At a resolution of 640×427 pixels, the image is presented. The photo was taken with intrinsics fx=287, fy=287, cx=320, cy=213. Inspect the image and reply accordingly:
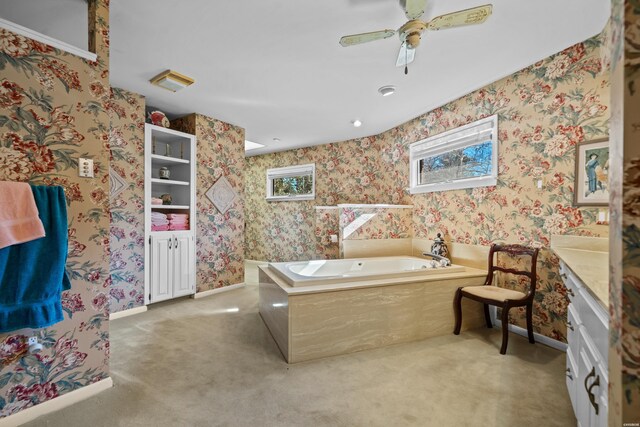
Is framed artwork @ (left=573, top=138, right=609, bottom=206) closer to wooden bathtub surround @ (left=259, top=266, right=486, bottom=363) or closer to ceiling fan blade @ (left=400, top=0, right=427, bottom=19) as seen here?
wooden bathtub surround @ (left=259, top=266, right=486, bottom=363)

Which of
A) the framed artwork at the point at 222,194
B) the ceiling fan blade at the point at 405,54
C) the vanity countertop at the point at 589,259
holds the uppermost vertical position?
the ceiling fan blade at the point at 405,54

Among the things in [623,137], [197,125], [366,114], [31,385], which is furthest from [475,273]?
[197,125]

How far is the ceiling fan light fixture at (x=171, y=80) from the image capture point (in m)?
2.61

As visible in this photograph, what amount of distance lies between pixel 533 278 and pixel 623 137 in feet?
7.69

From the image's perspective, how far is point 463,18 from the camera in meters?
1.59

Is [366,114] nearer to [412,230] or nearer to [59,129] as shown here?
[412,230]

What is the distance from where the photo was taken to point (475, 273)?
2.73 meters

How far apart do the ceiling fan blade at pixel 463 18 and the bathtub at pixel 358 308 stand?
182 centimetres

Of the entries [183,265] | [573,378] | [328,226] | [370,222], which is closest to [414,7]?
[573,378]

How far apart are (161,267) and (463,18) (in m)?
3.57

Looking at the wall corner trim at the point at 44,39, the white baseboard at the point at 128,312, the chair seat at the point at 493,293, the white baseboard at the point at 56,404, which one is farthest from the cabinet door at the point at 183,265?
the chair seat at the point at 493,293

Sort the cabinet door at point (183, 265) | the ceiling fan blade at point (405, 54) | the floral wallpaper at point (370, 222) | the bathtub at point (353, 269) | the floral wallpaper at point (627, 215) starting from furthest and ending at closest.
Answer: the floral wallpaper at point (370, 222) < the cabinet door at point (183, 265) < the bathtub at point (353, 269) < the ceiling fan blade at point (405, 54) < the floral wallpaper at point (627, 215)

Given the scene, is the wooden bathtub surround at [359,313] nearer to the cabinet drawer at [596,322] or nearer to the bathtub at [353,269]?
the bathtub at [353,269]

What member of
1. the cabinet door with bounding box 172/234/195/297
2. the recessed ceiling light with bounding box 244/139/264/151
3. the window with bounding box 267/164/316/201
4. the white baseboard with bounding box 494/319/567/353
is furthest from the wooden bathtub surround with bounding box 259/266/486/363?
the recessed ceiling light with bounding box 244/139/264/151
